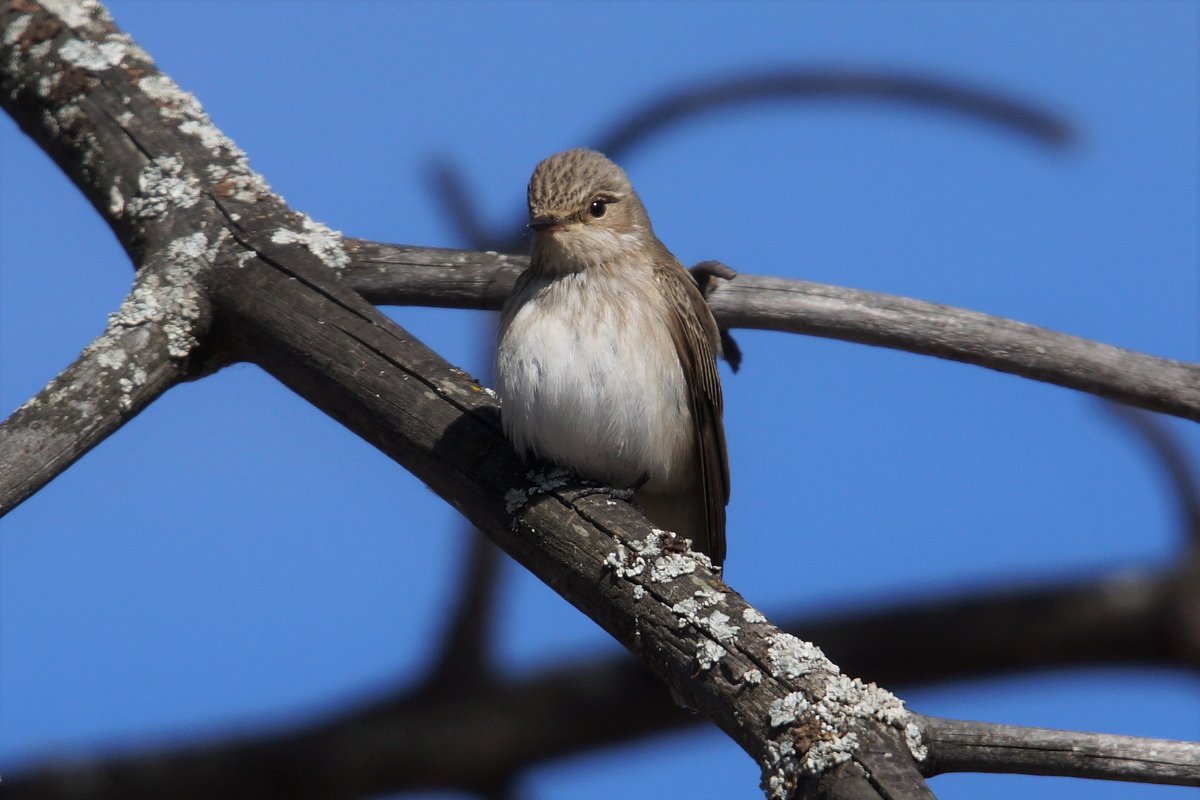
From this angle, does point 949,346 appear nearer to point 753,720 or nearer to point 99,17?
point 753,720

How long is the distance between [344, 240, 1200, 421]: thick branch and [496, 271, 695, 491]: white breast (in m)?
0.43

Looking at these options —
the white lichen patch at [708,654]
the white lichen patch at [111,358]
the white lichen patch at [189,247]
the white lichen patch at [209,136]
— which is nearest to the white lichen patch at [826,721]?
the white lichen patch at [708,654]

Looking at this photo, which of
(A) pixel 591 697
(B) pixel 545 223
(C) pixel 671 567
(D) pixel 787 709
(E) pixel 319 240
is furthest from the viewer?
(A) pixel 591 697

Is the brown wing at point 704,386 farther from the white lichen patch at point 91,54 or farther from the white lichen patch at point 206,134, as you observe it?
the white lichen patch at point 91,54

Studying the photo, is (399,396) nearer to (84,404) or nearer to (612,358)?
(612,358)

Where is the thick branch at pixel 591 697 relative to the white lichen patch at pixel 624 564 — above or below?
above

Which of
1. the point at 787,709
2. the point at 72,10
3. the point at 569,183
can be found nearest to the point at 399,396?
the point at 569,183

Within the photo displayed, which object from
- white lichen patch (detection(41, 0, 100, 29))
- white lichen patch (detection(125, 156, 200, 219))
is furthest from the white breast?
white lichen patch (detection(41, 0, 100, 29))

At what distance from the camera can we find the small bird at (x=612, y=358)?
4484 millimetres

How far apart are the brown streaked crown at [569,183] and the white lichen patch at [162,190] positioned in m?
1.35

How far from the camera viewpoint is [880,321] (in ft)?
16.0

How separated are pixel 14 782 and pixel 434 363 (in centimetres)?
430

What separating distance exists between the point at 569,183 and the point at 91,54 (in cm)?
217

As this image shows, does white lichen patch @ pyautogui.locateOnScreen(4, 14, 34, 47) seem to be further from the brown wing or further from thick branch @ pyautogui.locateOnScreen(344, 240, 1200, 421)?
the brown wing
